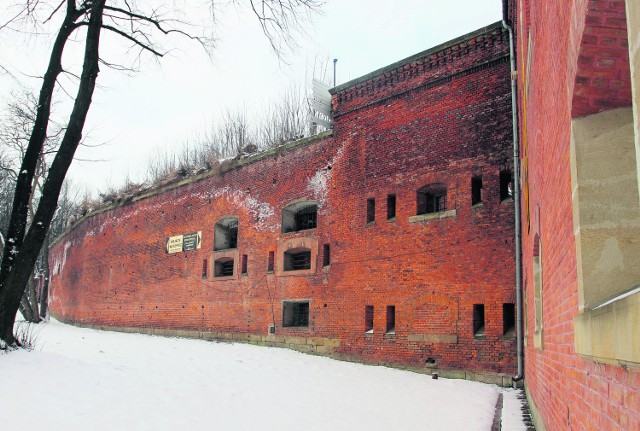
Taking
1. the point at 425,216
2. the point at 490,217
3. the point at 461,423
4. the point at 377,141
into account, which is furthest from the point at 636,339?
the point at 377,141

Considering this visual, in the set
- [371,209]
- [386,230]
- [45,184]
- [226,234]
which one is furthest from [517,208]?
[226,234]

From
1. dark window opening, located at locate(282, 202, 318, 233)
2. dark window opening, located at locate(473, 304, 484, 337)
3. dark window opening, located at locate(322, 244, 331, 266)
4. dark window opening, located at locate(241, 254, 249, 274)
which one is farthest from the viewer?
dark window opening, located at locate(241, 254, 249, 274)

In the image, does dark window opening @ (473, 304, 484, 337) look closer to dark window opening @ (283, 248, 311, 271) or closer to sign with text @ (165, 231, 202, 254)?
dark window opening @ (283, 248, 311, 271)

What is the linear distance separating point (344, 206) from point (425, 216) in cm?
221

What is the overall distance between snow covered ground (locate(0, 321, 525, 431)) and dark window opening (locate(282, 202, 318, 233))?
408 cm

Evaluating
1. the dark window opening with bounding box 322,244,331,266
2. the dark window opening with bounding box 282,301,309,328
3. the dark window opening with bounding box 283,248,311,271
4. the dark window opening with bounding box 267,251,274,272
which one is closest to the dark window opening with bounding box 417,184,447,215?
the dark window opening with bounding box 322,244,331,266

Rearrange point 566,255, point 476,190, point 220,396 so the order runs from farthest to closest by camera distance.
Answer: point 476,190 < point 220,396 < point 566,255

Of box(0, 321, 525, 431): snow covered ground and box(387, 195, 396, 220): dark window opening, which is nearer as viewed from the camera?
box(0, 321, 525, 431): snow covered ground

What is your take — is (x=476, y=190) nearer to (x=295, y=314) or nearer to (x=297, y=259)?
(x=297, y=259)

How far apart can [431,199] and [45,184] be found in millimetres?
7156

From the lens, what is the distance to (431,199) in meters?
11.3

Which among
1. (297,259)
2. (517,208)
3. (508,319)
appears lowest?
(508,319)

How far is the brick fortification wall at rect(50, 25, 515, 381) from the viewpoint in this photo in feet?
32.7

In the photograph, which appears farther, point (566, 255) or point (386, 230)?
point (386, 230)
